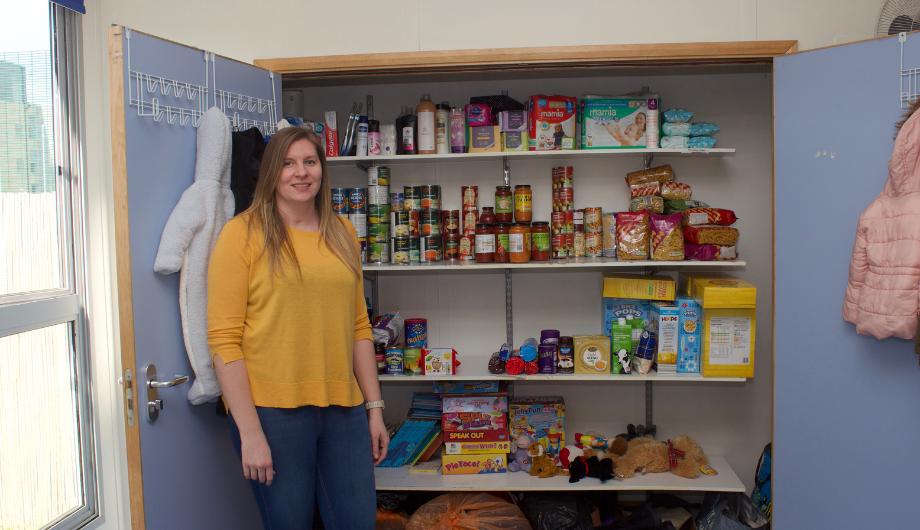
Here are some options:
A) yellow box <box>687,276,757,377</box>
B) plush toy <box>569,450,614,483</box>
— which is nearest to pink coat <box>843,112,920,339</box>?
yellow box <box>687,276,757,377</box>

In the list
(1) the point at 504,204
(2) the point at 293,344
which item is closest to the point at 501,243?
(1) the point at 504,204

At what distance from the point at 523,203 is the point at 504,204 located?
8cm

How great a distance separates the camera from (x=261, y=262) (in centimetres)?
189

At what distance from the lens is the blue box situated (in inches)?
124

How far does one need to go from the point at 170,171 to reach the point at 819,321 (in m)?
2.30

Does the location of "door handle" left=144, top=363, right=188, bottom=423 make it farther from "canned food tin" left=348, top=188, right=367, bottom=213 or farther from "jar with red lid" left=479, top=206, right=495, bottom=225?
"jar with red lid" left=479, top=206, right=495, bottom=225

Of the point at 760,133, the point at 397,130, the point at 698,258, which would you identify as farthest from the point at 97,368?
the point at 760,133

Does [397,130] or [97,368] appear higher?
[397,130]

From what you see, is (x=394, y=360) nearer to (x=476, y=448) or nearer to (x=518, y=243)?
(x=476, y=448)

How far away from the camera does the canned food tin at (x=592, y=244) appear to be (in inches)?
122

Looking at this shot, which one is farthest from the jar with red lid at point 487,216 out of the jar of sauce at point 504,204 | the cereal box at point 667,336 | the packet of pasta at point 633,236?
the cereal box at point 667,336

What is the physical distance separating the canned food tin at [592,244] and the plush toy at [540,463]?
2.92ft

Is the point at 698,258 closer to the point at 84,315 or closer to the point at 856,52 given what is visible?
the point at 856,52

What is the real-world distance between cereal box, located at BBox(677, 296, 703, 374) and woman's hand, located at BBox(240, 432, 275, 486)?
72.4 inches
